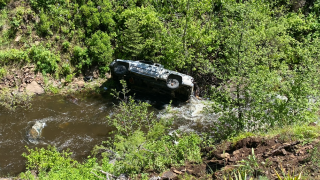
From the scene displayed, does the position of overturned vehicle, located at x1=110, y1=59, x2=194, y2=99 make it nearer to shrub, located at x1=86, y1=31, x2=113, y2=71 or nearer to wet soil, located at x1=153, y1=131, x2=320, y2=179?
shrub, located at x1=86, y1=31, x2=113, y2=71

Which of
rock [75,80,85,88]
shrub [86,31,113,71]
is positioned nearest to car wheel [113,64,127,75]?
shrub [86,31,113,71]

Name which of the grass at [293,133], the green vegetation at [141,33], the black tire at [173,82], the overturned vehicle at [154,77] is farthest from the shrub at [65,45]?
the grass at [293,133]

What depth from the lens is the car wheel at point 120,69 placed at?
10.6m

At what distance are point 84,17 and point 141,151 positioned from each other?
9.33 metres

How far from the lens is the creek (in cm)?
816

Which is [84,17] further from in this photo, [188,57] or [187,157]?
[187,157]

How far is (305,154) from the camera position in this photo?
475 cm

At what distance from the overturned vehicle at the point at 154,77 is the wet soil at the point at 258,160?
4.60m

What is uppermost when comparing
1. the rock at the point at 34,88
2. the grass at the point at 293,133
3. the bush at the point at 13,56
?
the bush at the point at 13,56

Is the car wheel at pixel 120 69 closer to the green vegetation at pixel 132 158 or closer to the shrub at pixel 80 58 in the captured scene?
the shrub at pixel 80 58

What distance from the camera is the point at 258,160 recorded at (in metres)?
4.83

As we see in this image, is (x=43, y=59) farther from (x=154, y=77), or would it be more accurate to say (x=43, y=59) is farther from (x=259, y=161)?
(x=259, y=161)

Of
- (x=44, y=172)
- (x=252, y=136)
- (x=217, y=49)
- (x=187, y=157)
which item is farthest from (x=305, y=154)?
(x=217, y=49)

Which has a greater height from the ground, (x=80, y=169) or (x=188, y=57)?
(x=188, y=57)
